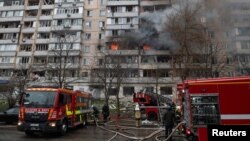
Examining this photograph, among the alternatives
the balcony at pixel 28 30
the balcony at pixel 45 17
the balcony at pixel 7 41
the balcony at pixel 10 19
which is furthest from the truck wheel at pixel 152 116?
the balcony at pixel 10 19

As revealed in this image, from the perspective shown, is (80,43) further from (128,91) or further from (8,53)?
(8,53)

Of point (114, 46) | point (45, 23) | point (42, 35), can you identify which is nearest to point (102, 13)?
point (45, 23)

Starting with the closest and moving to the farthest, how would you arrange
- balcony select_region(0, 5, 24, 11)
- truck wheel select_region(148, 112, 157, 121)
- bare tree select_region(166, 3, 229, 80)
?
1. bare tree select_region(166, 3, 229, 80)
2. truck wheel select_region(148, 112, 157, 121)
3. balcony select_region(0, 5, 24, 11)

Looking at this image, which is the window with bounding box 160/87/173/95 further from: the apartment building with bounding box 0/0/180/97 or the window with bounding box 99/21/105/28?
the window with bounding box 99/21/105/28

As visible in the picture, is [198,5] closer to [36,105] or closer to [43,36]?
[36,105]

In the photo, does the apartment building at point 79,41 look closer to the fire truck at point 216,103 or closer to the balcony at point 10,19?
the balcony at point 10,19

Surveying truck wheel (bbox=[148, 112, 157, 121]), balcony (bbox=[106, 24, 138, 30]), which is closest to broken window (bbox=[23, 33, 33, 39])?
balcony (bbox=[106, 24, 138, 30])

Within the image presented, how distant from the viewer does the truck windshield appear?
46.9 feet

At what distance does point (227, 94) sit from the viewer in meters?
10.8

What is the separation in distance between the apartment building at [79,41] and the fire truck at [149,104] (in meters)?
17.7

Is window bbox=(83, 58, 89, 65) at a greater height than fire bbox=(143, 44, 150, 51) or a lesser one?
lesser

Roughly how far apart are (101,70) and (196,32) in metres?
20.1

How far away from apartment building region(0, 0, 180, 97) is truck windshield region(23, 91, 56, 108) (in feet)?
93.9

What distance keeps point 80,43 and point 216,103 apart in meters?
42.3
